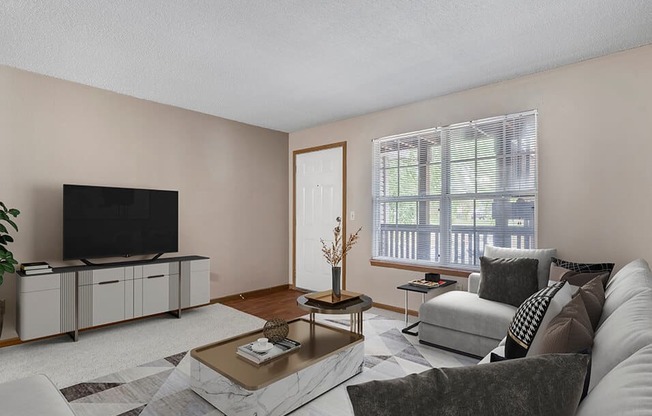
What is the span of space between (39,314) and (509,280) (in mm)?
4200

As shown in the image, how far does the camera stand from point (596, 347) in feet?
3.69

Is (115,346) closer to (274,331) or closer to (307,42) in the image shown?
(274,331)

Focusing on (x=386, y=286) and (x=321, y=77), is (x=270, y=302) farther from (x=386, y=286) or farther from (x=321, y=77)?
(x=321, y=77)

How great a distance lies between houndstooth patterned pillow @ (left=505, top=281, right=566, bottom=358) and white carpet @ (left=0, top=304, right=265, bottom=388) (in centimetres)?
277

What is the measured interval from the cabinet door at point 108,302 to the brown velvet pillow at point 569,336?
12.6ft

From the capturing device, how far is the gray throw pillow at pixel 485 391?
64 cm

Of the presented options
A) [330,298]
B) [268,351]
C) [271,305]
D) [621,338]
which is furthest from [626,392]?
[271,305]

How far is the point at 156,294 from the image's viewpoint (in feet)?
13.0

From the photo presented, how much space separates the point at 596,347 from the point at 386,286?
11.5 feet

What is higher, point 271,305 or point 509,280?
point 509,280

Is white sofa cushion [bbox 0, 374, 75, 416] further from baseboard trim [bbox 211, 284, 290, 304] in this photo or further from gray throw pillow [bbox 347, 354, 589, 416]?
baseboard trim [bbox 211, 284, 290, 304]

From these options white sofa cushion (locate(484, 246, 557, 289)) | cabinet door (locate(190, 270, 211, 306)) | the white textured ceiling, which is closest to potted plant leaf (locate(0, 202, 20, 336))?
the white textured ceiling

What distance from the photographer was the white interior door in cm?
527

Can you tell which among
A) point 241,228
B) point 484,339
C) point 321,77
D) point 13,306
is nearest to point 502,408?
point 484,339
